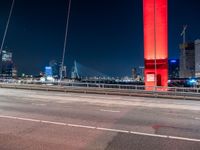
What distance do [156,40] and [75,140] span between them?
20607 millimetres

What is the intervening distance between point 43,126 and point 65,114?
2650mm

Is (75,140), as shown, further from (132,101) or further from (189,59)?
(189,59)

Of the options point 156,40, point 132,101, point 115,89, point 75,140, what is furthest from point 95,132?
point 156,40

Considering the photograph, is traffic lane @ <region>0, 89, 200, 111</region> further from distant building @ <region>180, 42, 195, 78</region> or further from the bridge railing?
distant building @ <region>180, 42, 195, 78</region>

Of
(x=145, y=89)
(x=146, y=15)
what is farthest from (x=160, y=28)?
(x=145, y=89)

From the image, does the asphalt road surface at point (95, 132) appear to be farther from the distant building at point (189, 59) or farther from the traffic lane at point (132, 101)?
the distant building at point (189, 59)

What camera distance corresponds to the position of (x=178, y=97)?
2122cm

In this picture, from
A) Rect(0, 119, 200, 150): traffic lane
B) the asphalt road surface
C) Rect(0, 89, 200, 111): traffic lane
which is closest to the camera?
Rect(0, 119, 200, 150): traffic lane

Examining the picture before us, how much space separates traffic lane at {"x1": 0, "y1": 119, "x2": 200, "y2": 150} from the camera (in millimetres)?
6948

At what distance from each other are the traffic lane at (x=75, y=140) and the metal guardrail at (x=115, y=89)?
548 inches

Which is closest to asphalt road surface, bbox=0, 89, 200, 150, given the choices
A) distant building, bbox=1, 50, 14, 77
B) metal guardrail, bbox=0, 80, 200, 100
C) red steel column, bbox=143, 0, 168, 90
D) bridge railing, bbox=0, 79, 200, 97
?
metal guardrail, bbox=0, 80, 200, 100

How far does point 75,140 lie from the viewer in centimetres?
754

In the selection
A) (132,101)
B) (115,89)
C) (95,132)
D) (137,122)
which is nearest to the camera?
(95,132)

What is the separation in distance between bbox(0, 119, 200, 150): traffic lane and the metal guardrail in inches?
548
